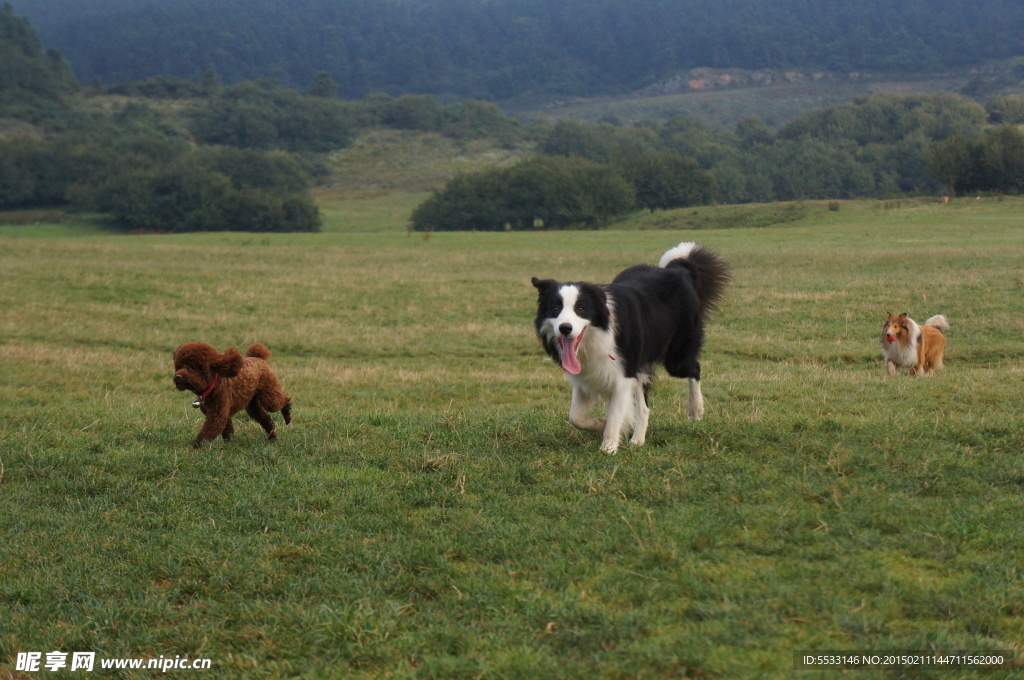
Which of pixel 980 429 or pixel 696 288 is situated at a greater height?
pixel 696 288

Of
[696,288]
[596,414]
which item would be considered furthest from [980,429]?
[596,414]

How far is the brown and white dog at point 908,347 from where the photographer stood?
49.2 feet

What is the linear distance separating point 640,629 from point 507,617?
76 cm

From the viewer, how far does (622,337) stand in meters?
8.89

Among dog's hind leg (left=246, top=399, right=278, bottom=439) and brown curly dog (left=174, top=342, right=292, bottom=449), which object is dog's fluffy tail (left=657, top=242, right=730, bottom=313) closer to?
brown curly dog (left=174, top=342, right=292, bottom=449)

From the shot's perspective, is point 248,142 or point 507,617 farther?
point 248,142

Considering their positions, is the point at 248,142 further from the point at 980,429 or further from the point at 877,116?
the point at 980,429

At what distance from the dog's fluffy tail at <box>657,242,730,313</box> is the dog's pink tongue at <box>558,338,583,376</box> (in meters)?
2.54

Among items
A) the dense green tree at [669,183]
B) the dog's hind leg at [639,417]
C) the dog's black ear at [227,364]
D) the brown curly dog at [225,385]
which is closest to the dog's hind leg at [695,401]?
the dog's hind leg at [639,417]

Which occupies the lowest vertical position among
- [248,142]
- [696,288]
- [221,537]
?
[221,537]

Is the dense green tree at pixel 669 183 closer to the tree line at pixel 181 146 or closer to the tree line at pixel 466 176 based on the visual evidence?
the tree line at pixel 466 176

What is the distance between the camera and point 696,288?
1057cm

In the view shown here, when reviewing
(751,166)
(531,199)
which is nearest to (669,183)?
(531,199)

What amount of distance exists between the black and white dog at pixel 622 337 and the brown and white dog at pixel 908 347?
5.98 metres
